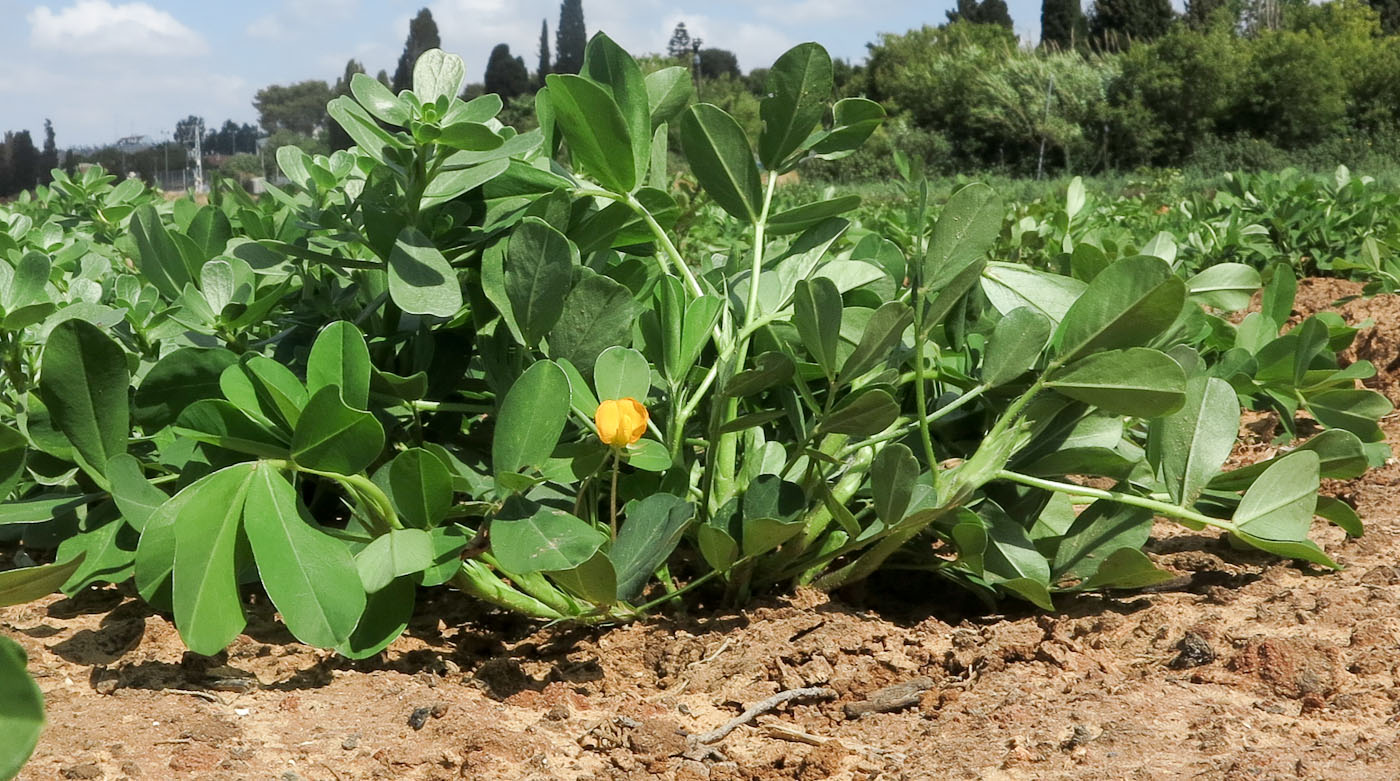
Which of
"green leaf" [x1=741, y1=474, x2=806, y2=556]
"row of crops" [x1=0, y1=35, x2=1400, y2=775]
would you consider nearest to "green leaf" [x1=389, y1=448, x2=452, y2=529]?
"row of crops" [x1=0, y1=35, x2=1400, y2=775]

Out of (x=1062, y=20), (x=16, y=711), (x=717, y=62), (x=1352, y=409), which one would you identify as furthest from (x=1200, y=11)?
(x=16, y=711)

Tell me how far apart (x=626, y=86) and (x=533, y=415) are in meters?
0.51

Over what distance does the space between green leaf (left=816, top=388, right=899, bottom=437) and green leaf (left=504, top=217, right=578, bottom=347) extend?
1.14 feet

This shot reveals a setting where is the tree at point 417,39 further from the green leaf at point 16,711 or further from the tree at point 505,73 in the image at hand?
the green leaf at point 16,711

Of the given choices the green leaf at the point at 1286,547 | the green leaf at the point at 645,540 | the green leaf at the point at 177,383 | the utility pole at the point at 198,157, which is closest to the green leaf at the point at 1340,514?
the green leaf at the point at 1286,547

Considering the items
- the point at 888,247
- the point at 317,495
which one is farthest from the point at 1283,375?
the point at 317,495

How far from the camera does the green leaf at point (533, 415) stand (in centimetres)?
122

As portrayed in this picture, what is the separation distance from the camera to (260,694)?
126 centimetres

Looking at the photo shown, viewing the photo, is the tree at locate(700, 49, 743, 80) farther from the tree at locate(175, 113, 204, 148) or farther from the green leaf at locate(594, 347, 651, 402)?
the green leaf at locate(594, 347, 651, 402)

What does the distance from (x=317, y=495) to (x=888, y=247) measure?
2.99 feet

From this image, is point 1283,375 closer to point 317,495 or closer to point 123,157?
point 317,495

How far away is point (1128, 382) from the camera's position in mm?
1341

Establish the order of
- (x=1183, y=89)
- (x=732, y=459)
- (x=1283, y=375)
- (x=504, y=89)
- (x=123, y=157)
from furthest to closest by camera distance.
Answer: (x=504, y=89) → (x=1183, y=89) → (x=123, y=157) → (x=1283, y=375) → (x=732, y=459)

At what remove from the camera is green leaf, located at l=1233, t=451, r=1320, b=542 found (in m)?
1.50
